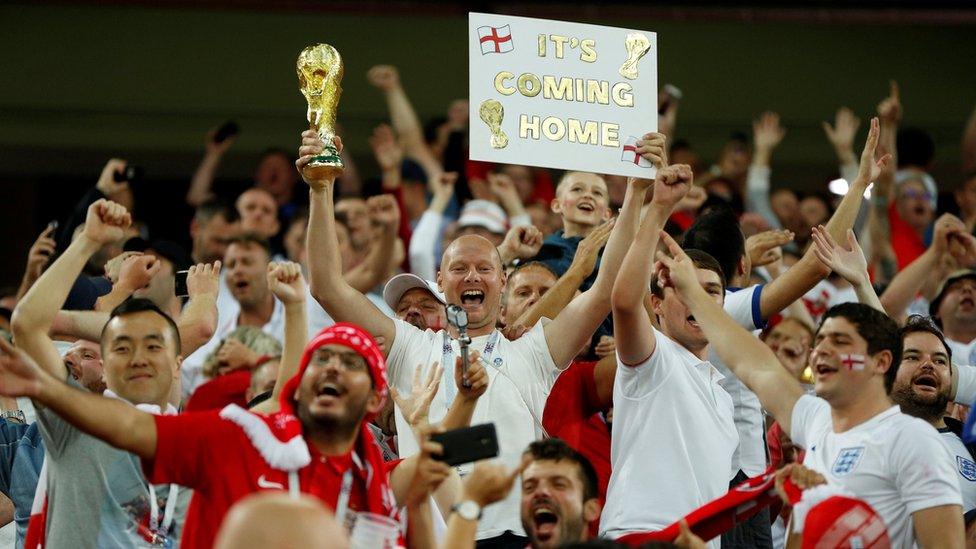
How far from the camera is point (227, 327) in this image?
954 cm

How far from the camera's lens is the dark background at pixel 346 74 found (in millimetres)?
13922

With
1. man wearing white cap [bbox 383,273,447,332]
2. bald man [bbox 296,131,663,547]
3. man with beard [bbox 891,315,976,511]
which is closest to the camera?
bald man [bbox 296,131,663,547]

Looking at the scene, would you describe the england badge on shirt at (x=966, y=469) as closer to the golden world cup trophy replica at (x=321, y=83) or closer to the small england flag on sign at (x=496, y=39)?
the small england flag on sign at (x=496, y=39)

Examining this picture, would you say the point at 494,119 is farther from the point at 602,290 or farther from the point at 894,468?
the point at 894,468

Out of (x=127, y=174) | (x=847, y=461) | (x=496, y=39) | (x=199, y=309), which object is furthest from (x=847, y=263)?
(x=127, y=174)

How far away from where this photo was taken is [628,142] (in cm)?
650

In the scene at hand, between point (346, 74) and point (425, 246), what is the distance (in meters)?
4.89

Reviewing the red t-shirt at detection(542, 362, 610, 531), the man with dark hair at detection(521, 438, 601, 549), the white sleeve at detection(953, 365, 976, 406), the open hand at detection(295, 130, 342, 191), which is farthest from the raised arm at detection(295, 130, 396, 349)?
the white sleeve at detection(953, 365, 976, 406)

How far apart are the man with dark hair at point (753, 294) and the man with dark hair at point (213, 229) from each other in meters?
4.08

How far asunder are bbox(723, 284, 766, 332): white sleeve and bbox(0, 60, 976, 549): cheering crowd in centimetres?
1

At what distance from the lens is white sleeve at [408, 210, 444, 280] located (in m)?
9.74

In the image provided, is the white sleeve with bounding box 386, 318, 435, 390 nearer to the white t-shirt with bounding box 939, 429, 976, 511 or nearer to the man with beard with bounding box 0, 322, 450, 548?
the man with beard with bounding box 0, 322, 450, 548

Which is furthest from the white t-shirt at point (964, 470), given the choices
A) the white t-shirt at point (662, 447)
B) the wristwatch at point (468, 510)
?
the wristwatch at point (468, 510)

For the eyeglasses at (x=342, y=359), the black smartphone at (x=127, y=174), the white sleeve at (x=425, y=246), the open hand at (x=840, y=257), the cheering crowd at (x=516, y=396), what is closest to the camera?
the cheering crowd at (x=516, y=396)
